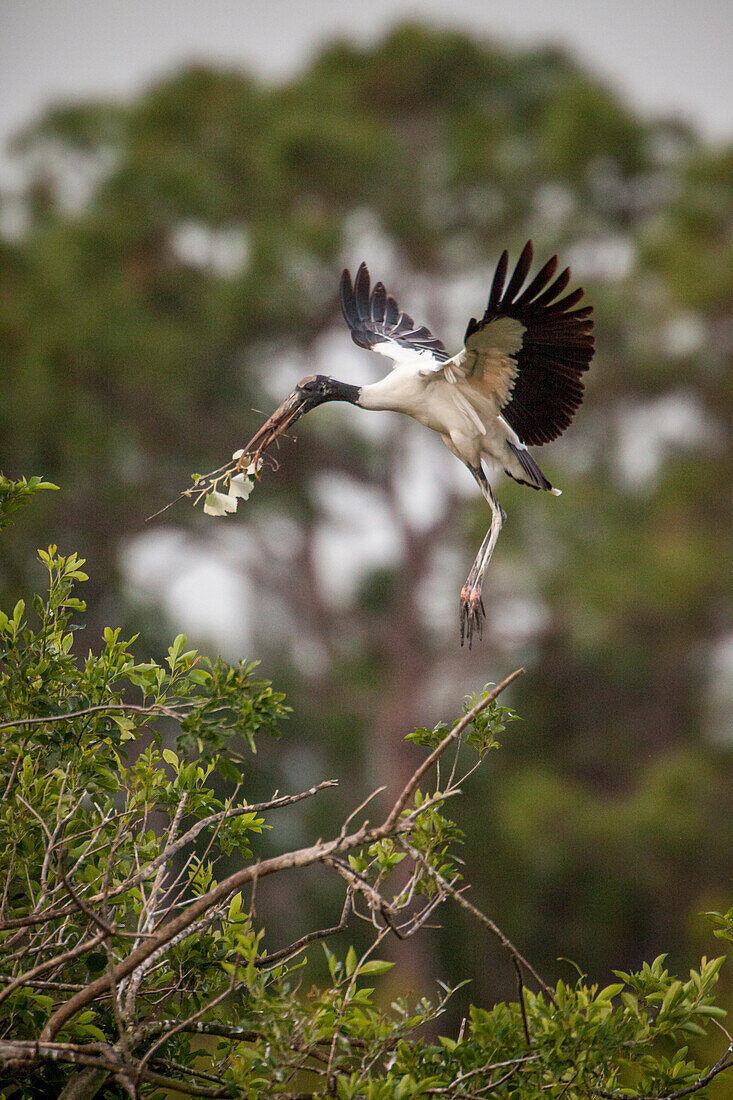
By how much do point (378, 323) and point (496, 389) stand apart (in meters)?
1.18

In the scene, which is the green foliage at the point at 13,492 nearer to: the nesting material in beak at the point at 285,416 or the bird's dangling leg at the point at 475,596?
the nesting material in beak at the point at 285,416

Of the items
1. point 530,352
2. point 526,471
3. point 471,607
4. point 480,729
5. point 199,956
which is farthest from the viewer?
point 526,471

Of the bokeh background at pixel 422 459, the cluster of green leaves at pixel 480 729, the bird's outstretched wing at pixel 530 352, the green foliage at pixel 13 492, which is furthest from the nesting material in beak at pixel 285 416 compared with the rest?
the bokeh background at pixel 422 459

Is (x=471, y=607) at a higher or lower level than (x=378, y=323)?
lower

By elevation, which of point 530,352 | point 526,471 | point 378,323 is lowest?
point 526,471

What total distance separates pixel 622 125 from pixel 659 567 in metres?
5.54

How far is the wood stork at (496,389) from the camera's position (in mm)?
2990

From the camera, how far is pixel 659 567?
11578 mm

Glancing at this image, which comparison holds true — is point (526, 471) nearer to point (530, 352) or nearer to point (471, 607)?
point (530, 352)

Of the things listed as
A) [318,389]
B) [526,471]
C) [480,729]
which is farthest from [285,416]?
[480,729]

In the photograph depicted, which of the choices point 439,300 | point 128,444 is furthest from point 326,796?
point 439,300

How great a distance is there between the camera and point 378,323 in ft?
14.2

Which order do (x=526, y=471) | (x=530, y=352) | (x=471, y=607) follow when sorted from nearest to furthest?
(x=471, y=607)
(x=530, y=352)
(x=526, y=471)

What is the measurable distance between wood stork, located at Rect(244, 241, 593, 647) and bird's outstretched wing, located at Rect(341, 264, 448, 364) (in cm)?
36
